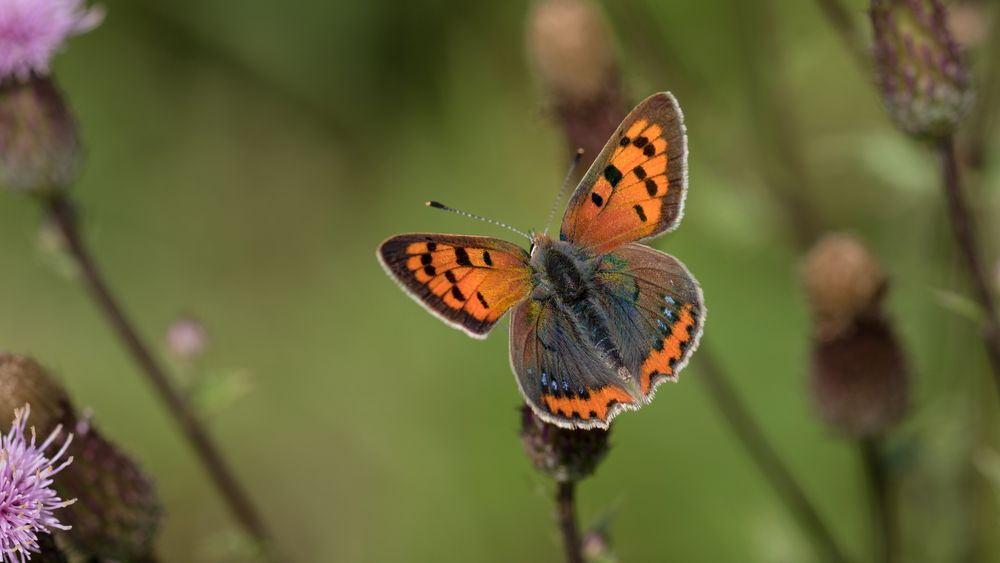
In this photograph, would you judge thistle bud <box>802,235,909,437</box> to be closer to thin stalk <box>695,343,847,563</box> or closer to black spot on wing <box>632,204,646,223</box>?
thin stalk <box>695,343,847,563</box>

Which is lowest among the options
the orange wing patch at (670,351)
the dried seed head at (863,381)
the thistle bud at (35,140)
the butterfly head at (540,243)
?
the dried seed head at (863,381)

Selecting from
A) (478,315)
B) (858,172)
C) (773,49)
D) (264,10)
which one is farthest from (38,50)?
(858,172)

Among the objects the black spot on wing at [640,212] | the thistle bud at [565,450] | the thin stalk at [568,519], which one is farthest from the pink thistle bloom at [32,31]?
the thin stalk at [568,519]

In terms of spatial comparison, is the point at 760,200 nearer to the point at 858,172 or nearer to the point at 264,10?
the point at 858,172

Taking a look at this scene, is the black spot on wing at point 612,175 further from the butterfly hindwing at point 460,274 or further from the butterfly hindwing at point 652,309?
the butterfly hindwing at point 460,274

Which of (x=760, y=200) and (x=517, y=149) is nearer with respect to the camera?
(x=760, y=200)

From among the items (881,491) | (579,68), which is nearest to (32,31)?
(579,68)
